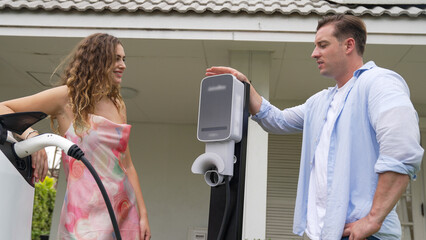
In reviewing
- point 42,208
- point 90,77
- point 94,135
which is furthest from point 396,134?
point 42,208

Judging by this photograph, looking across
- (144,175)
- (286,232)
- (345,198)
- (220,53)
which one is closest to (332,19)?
(345,198)

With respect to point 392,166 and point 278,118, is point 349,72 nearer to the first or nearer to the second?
point 278,118

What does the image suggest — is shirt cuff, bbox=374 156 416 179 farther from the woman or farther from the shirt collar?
the woman

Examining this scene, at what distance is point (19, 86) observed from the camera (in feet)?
17.5

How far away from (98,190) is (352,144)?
1071 mm

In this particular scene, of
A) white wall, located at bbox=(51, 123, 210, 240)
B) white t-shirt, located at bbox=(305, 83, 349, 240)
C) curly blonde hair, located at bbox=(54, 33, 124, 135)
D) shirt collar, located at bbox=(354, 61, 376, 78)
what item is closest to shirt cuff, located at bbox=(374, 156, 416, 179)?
white t-shirt, located at bbox=(305, 83, 349, 240)

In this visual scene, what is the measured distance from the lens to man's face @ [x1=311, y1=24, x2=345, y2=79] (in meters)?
1.73

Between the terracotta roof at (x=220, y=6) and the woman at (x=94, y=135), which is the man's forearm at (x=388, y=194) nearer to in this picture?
the woman at (x=94, y=135)

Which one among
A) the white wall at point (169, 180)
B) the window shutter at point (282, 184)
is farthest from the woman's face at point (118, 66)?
the white wall at point (169, 180)

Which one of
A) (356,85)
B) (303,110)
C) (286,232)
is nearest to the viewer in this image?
(356,85)

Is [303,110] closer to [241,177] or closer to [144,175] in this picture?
[241,177]

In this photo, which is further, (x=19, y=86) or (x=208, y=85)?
(x=19, y=86)

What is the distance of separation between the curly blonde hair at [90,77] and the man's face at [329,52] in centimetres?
100

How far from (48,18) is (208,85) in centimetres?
287
